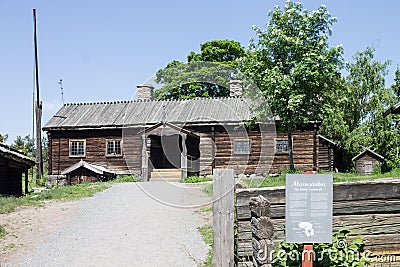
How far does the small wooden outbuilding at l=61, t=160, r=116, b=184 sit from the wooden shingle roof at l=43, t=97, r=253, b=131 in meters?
2.49

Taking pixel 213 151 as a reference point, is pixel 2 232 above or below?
below

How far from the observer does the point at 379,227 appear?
608 cm

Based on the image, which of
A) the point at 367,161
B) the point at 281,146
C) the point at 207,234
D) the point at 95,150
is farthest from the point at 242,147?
the point at 207,234

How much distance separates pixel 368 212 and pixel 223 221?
5.91 ft

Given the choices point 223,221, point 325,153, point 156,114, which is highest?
point 156,114

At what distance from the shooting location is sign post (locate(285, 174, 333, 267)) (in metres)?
5.28

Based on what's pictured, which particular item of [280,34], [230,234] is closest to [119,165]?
[280,34]

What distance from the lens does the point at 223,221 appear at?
628 cm

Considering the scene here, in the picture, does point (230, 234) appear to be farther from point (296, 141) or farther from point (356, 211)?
point (296, 141)

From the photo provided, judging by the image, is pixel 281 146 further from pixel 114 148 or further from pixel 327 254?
pixel 327 254

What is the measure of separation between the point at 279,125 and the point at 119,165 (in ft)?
29.8

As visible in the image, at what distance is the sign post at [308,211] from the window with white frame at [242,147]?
20.6 meters

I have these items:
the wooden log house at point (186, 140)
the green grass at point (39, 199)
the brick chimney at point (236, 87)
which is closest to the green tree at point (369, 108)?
the wooden log house at point (186, 140)

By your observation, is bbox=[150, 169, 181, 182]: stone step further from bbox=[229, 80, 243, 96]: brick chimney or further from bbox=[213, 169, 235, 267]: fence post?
bbox=[213, 169, 235, 267]: fence post
